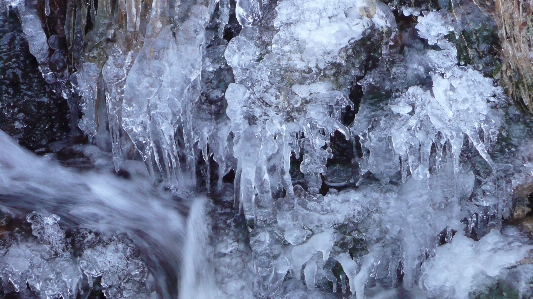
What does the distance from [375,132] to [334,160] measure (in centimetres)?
30

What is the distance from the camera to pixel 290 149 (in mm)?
2965

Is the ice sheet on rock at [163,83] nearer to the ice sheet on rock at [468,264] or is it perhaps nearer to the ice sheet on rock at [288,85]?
the ice sheet on rock at [288,85]

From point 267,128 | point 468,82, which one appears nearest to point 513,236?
point 468,82

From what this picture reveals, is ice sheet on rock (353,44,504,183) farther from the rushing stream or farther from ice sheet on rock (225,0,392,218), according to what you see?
ice sheet on rock (225,0,392,218)

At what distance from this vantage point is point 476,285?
108 inches

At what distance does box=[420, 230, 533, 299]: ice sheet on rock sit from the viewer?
2730 mm

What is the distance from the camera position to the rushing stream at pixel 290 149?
9.36 ft

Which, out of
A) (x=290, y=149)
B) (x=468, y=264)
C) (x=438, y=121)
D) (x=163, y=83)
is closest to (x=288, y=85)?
(x=290, y=149)

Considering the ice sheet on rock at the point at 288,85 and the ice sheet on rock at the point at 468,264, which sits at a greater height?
the ice sheet on rock at the point at 288,85

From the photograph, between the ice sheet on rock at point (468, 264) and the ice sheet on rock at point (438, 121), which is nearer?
the ice sheet on rock at point (468, 264)

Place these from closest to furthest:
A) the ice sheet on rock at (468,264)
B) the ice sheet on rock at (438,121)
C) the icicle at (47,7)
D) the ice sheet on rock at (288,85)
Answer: the ice sheet on rock at (468,264), the ice sheet on rock at (438,121), the ice sheet on rock at (288,85), the icicle at (47,7)

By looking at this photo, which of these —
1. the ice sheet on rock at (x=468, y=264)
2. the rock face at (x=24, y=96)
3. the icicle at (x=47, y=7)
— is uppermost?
the icicle at (x=47, y=7)

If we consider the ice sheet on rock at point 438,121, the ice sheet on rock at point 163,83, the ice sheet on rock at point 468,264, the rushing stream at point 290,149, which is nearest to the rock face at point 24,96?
the rushing stream at point 290,149

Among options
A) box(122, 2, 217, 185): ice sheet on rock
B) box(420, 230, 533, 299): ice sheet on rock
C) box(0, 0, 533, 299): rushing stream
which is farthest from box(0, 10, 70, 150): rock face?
box(420, 230, 533, 299): ice sheet on rock
